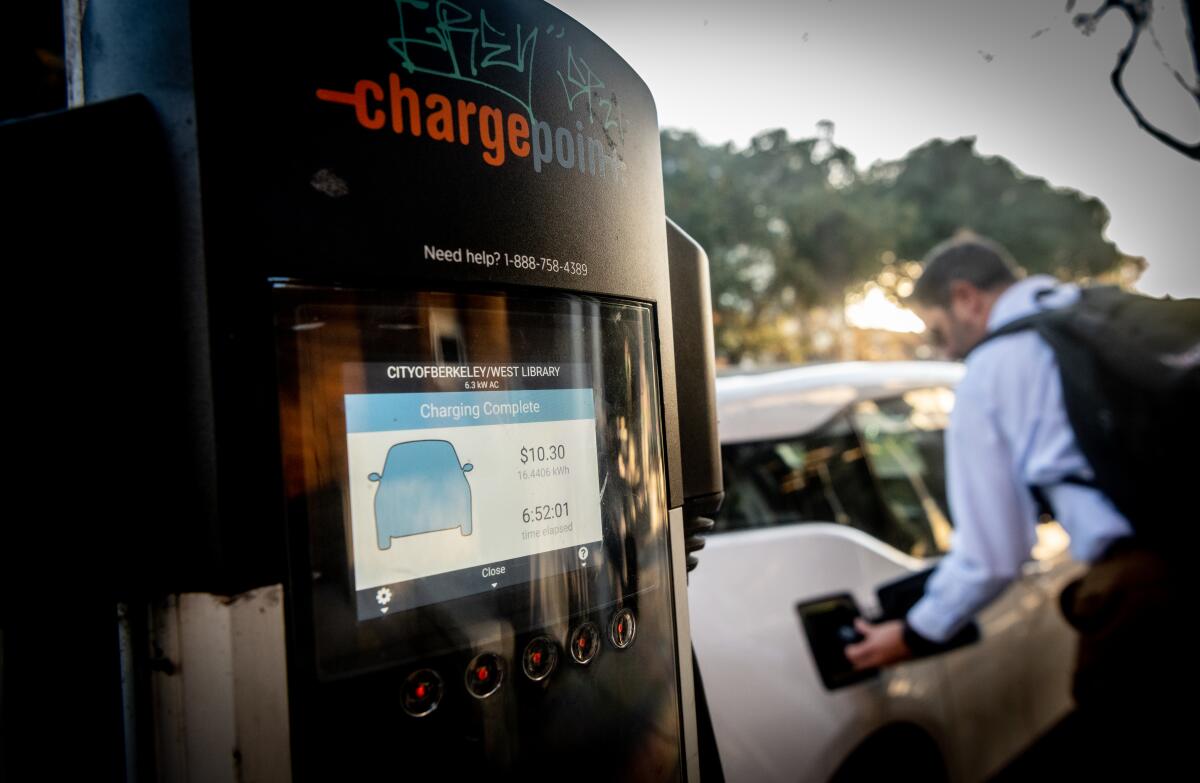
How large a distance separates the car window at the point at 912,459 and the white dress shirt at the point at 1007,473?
0.20 m

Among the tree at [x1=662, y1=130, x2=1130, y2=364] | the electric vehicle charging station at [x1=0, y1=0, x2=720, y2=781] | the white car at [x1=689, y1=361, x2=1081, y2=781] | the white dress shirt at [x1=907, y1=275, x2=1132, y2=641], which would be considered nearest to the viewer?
the electric vehicle charging station at [x1=0, y1=0, x2=720, y2=781]

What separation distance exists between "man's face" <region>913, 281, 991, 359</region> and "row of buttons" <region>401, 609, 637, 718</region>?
2.50 meters

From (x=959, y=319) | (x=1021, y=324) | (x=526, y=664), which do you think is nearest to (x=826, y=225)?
(x=959, y=319)

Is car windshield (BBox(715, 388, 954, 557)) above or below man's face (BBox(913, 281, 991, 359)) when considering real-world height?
below

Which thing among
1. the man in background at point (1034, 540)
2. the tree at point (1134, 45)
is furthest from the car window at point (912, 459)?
the tree at point (1134, 45)

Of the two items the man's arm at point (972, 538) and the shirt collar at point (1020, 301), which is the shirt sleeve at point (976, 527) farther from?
the shirt collar at point (1020, 301)

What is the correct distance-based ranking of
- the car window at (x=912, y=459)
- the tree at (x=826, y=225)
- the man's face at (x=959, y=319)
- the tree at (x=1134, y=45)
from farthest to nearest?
the tree at (x=826, y=225), the man's face at (x=959, y=319), the car window at (x=912, y=459), the tree at (x=1134, y=45)

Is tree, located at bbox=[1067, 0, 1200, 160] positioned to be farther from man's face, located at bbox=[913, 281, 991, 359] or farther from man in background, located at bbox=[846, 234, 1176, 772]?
man's face, located at bbox=[913, 281, 991, 359]

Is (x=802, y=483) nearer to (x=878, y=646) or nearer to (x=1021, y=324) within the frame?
(x=878, y=646)

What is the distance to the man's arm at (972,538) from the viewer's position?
102 inches

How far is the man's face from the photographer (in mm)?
3039

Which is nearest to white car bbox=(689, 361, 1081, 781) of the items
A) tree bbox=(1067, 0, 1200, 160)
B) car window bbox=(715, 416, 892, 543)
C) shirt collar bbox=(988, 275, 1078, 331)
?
car window bbox=(715, 416, 892, 543)

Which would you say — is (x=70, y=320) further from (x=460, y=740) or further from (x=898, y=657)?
(x=898, y=657)

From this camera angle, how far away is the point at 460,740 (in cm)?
84
